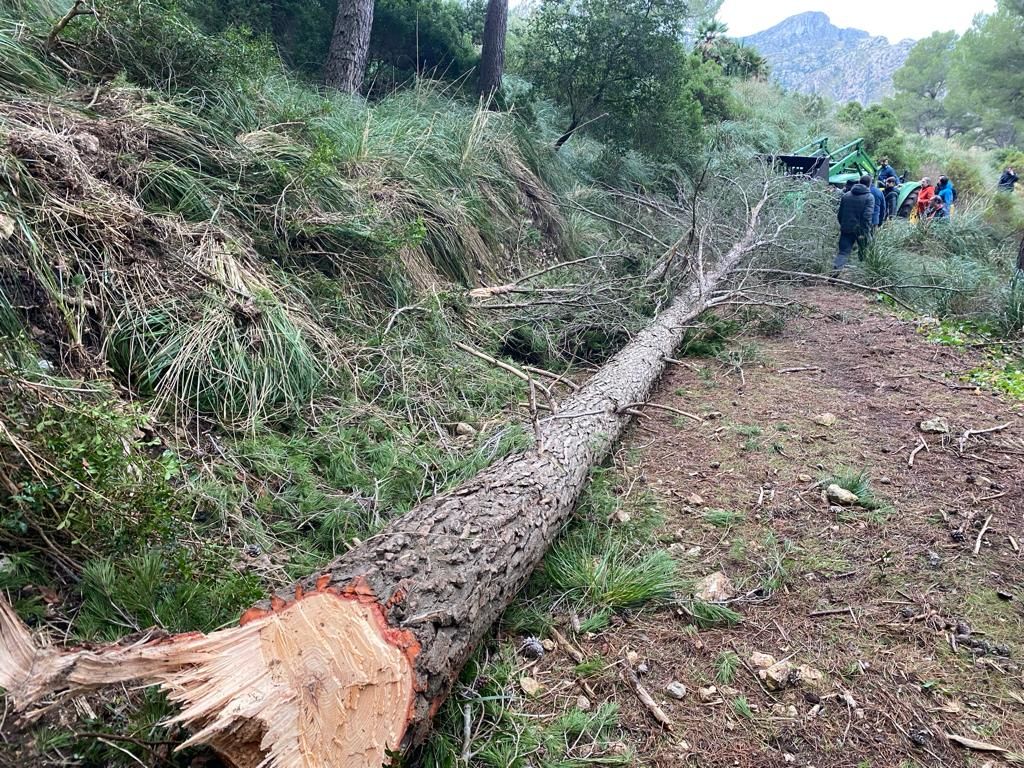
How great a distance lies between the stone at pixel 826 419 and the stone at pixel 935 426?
497 mm

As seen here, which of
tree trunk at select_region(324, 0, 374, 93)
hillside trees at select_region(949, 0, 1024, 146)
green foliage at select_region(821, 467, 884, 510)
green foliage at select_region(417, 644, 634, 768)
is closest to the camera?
green foliage at select_region(417, 644, 634, 768)

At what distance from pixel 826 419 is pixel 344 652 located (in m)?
3.64

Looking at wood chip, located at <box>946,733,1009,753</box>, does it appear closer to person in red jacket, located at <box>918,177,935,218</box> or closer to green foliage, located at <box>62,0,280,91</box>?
green foliage, located at <box>62,0,280,91</box>

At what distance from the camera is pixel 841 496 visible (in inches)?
121

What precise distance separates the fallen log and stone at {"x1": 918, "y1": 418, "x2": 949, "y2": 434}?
2925 mm

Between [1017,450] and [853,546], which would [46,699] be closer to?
[853,546]

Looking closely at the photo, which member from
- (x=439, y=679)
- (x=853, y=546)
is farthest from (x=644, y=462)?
(x=439, y=679)

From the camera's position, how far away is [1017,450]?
3.54 m

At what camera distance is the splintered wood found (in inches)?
50.1

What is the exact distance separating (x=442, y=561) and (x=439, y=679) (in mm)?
370

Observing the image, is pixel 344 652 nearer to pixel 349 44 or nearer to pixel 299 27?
pixel 349 44

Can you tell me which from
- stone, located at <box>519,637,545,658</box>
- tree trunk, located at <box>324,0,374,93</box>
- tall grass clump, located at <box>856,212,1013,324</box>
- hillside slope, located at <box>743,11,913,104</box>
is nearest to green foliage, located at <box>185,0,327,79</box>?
→ tree trunk, located at <box>324,0,374,93</box>

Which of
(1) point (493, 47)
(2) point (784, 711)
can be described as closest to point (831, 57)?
(1) point (493, 47)

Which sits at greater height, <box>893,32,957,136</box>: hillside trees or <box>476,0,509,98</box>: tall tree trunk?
<box>893,32,957,136</box>: hillside trees
